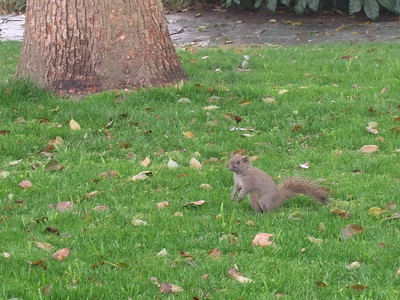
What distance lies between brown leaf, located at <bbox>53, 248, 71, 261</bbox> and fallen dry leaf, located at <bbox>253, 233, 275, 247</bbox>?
1.05 metres

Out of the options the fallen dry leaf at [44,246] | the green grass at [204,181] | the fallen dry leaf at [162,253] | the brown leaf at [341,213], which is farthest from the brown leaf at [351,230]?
the fallen dry leaf at [44,246]

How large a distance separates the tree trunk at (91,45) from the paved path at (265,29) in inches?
176

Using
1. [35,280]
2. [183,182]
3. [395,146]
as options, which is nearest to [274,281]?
[35,280]

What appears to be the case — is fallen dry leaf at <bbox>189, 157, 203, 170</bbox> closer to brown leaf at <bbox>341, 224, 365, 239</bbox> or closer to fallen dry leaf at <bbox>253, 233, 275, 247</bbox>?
fallen dry leaf at <bbox>253, 233, 275, 247</bbox>

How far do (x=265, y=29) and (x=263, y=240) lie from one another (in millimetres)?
9276

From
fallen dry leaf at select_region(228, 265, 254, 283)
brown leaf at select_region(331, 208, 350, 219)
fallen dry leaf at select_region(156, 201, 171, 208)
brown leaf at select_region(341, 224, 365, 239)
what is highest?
fallen dry leaf at select_region(228, 265, 254, 283)

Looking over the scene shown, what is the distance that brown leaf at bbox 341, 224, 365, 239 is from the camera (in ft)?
14.9

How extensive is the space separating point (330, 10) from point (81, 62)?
755cm

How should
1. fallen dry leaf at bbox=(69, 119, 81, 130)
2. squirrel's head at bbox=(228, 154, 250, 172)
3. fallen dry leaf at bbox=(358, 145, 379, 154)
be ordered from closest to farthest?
1. squirrel's head at bbox=(228, 154, 250, 172)
2. fallen dry leaf at bbox=(358, 145, 379, 154)
3. fallen dry leaf at bbox=(69, 119, 81, 130)

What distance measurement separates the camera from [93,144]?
6.57m

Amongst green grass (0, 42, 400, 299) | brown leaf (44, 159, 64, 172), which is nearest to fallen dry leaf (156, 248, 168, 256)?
green grass (0, 42, 400, 299)

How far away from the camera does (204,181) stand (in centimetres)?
559

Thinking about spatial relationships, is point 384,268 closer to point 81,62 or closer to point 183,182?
point 183,182

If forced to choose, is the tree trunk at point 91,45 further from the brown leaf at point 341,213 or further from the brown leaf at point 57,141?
the brown leaf at point 341,213
